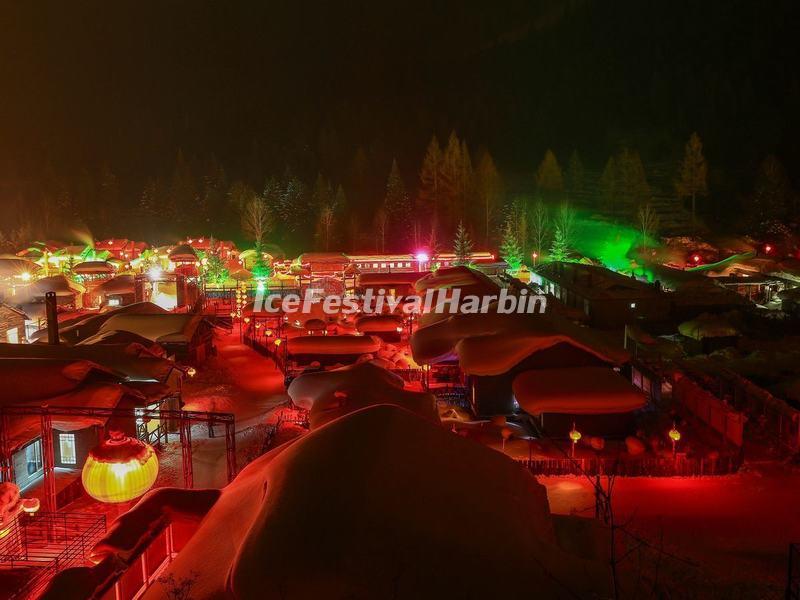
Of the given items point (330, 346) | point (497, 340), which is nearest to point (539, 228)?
point (330, 346)

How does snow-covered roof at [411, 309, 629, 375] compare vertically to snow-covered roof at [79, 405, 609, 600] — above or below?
below

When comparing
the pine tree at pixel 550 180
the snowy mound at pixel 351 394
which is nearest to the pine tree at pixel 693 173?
the pine tree at pixel 550 180

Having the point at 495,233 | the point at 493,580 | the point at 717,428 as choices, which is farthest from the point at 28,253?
the point at 493,580

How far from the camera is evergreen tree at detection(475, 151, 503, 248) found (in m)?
49.2

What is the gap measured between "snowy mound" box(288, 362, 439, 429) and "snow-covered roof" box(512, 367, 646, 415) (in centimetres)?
252

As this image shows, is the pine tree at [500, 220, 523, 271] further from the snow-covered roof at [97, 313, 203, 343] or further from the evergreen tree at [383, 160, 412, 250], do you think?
the snow-covered roof at [97, 313, 203, 343]

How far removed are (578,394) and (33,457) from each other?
10.7 metres

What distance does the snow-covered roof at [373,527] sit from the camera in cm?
543

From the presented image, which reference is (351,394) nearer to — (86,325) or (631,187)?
(86,325)

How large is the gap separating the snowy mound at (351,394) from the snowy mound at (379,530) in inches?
185

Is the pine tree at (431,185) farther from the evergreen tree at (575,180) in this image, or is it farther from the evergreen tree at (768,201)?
the evergreen tree at (768,201)

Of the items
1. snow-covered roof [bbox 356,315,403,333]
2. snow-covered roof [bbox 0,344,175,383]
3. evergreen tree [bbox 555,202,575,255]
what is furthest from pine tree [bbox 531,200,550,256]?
snow-covered roof [bbox 0,344,175,383]

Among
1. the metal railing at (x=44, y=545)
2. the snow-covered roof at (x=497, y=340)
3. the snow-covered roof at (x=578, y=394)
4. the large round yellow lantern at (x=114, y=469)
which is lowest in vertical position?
the metal railing at (x=44, y=545)

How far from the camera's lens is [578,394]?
14234 mm
